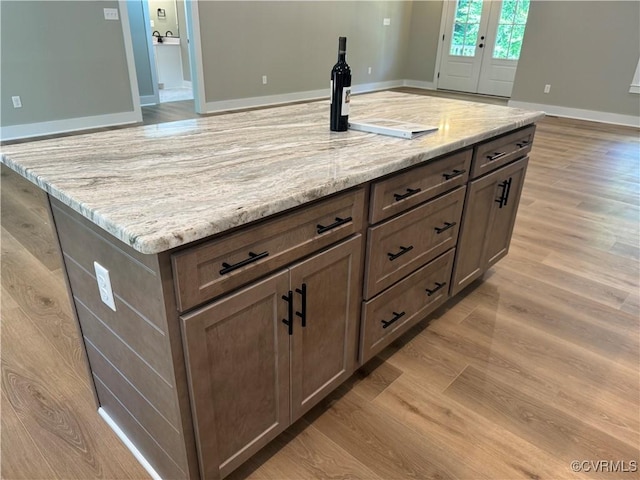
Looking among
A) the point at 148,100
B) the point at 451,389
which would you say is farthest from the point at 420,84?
the point at 451,389

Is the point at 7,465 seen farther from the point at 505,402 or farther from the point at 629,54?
the point at 629,54

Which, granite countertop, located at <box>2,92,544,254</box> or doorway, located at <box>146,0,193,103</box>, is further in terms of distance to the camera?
doorway, located at <box>146,0,193,103</box>

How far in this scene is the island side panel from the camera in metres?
0.96

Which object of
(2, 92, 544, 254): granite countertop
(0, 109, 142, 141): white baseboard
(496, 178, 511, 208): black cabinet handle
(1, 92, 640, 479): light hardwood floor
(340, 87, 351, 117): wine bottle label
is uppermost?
(340, 87, 351, 117): wine bottle label

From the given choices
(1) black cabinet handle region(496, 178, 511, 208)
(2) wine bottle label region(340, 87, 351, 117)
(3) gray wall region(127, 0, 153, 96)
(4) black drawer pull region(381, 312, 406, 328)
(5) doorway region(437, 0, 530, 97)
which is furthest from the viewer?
(5) doorway region(437, 0, 530, 97)

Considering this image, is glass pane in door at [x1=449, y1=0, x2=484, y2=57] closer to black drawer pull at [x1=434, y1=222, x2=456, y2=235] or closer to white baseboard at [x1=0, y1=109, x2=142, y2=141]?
white baseboard at [x1=0, y1=109, x2=142, y2=141]

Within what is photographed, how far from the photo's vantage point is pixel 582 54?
21.0 ft

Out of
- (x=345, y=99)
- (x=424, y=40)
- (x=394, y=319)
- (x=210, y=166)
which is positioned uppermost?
(x=424, y=40)

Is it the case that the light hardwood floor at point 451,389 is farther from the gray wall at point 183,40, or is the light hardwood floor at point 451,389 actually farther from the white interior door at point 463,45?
the gray wall at point 183,40

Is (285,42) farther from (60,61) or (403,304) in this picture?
(403,304)

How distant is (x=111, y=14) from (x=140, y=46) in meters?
1.71

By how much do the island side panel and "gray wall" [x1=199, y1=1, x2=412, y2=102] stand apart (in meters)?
5.12

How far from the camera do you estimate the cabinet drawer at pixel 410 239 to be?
4.86 feet

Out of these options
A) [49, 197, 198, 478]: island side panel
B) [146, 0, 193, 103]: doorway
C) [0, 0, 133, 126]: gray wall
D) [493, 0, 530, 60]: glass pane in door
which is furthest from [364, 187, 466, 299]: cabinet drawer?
[146, 0, 193, 103]: doorway
